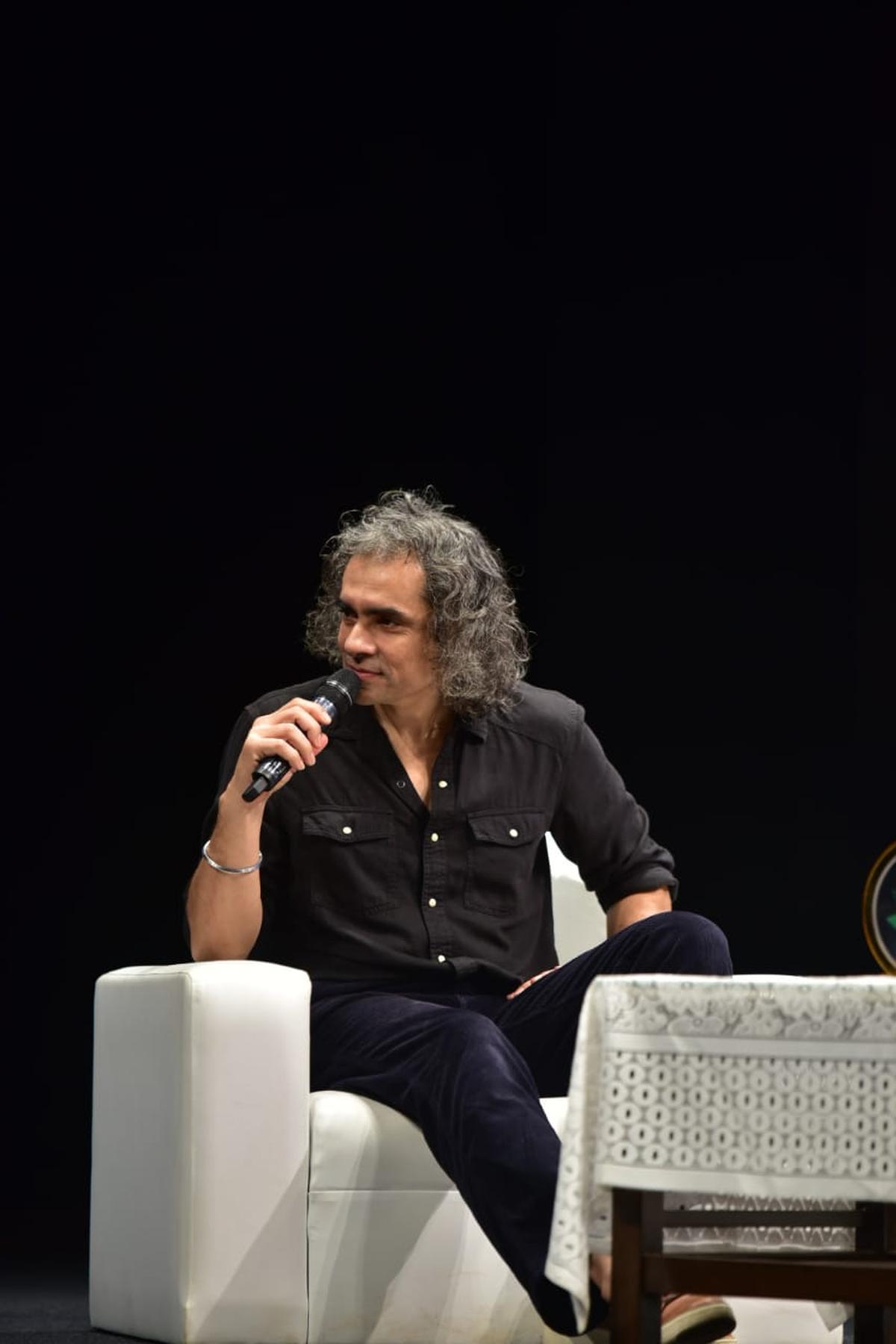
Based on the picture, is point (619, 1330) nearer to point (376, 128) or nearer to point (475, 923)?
point (475, 923)

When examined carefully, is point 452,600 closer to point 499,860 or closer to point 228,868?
point 499,860

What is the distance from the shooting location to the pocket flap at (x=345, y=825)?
2629mm

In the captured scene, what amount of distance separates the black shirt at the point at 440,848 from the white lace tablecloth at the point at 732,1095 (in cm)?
92

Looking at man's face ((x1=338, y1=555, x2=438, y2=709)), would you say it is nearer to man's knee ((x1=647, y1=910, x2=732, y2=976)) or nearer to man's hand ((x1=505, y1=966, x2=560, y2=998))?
man's hand ((x1=505, y1=966, x2=560, y2=998))

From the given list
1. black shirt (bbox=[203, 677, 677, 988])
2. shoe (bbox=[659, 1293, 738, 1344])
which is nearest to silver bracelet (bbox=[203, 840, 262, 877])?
black shirt (bbox=[203, 677, 677, 988])

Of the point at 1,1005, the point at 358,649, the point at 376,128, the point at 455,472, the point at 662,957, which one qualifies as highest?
the point at 376,128

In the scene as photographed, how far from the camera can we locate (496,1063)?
2150mm

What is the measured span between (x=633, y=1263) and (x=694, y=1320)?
253 mm

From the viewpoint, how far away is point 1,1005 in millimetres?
4160

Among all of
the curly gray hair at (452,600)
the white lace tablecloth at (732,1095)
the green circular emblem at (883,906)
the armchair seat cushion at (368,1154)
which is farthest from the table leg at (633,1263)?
the green circular emblem at (883,906)

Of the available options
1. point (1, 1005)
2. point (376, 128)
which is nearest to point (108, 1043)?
point (1, 1005)

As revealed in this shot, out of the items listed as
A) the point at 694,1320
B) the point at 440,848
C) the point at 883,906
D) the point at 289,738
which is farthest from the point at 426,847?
the point at 883,906

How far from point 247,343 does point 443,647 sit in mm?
1811

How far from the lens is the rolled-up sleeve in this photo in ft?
9.23
